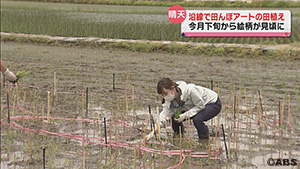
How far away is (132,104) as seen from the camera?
5.96 m

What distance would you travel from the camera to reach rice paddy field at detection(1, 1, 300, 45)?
1032 cm

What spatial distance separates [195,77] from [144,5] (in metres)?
9.84

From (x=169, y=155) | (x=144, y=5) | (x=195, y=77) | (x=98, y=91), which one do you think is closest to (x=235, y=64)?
(x=195, y=77)

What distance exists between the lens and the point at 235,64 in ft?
26.6

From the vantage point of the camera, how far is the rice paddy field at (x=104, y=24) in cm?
1032

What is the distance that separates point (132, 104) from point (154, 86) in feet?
3.02

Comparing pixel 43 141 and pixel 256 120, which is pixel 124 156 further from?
pixel 256 120

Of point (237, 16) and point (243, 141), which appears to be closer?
point (243, 141)

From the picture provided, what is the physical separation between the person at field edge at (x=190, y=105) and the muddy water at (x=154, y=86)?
21 centimetres

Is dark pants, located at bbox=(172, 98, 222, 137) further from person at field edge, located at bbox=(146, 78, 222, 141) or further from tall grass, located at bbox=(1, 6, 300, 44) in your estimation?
tall grass, located at bbox=(1, 6, 300, 44)
